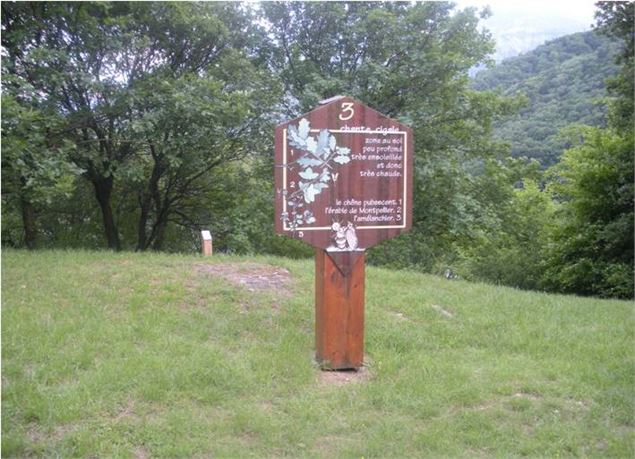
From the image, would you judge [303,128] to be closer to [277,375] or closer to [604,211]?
[277,375]

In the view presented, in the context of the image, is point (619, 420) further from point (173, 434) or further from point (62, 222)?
point (62, 222)

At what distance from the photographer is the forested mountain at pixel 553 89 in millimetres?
25641

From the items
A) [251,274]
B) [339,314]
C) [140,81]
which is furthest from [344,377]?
[140,81]

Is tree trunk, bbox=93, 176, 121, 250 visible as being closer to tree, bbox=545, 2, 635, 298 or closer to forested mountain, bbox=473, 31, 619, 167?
tree, bbox=545, 2, 635, 298

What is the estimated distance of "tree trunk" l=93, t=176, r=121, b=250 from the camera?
47.4ft

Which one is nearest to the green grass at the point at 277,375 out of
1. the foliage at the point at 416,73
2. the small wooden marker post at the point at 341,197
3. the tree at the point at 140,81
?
the small wooden marker post at the point at 341,197

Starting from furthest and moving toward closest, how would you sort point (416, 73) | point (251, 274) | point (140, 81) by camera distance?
point (416, 73) → point (140, 81) → point (251, 274)

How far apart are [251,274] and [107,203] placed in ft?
25.6

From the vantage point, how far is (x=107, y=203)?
14.7 meters

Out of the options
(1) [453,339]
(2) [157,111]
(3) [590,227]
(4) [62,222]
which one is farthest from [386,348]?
(4) [62,222]

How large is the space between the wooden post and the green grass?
0.74ft

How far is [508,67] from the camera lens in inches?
1282

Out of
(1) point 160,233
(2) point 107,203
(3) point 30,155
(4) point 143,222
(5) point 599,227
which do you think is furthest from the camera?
(1) point 160,233

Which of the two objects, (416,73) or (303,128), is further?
(416,73)
